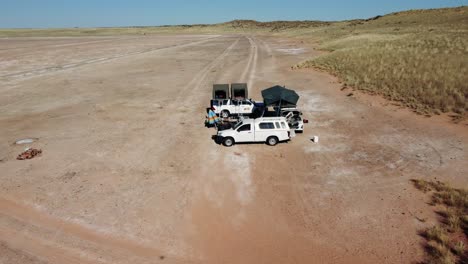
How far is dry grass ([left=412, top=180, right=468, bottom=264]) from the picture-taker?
9695mm

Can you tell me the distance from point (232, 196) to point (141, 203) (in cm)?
393

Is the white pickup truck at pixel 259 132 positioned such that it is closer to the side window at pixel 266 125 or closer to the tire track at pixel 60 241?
the side window at pixel 266 125

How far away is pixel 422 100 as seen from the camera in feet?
81.5

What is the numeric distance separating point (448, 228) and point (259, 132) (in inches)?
401

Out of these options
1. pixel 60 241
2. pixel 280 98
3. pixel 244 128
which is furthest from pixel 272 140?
pixel 60 241

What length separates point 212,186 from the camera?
1441 cm

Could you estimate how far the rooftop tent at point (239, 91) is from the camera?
23922 millimetres

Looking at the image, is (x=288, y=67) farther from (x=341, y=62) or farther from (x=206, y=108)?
(x=206, y=108)

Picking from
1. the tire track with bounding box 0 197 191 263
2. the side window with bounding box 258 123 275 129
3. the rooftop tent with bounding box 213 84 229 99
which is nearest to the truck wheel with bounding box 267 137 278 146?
the side window with bounding box 258 123 275 129

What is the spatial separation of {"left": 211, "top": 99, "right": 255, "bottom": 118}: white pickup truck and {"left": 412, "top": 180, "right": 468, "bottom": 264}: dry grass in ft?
42.4

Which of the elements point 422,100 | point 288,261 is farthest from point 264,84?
point 288,261

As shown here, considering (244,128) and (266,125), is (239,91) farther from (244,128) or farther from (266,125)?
(266,125)

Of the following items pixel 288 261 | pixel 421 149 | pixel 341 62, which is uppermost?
pixel 341 62

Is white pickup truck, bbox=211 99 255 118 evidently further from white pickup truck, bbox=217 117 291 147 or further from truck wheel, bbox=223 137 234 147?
truck wheel, bbox=223 137 234 147
